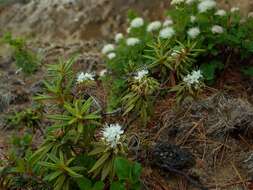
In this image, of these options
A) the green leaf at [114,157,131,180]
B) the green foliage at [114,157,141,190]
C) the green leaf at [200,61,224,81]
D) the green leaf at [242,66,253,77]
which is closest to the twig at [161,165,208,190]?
the green foliage at [114,157,141,190]

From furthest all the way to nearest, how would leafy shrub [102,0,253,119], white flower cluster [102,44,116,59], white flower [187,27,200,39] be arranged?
1. white flower cluster [102,44,116,59]
2. white flower [187,27,200,39]
3. leafy shrub [102,0,253,119]

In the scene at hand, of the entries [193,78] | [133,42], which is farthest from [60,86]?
[133,42]

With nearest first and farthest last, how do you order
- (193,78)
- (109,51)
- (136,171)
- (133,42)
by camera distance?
1. (136,171)
2. (193,78)
3. (133,42)
4. (109,51)

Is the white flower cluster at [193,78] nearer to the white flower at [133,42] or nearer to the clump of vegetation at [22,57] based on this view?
the white flower at [133,42]

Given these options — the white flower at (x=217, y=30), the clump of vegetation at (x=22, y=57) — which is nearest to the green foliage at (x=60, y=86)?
the white flower at (x=217, y=30)

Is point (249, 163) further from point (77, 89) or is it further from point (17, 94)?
point (17, 94)

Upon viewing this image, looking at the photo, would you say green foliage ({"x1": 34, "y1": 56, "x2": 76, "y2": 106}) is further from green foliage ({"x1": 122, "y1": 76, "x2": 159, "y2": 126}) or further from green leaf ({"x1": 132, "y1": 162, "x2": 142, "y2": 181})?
green leaf ({"x1": 132, "y1": 162, "x2": 142, "y2": 181})

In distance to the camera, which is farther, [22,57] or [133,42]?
[22,57]

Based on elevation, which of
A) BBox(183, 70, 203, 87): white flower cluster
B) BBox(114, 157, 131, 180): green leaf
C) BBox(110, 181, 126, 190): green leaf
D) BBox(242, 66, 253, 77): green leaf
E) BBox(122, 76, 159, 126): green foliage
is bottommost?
BBox(110, 181, 126, 190): green leaf

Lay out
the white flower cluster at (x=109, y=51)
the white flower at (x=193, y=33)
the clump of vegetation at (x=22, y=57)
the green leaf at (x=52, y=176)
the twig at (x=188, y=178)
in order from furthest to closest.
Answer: the clump of vegetation at (x=22, y=57)
the white flower cluster at (x=109, y=51)
the white flower at (x=193, y=33)
the twig at (x=188, y=178)
the green leaf at (x=52, y=176)

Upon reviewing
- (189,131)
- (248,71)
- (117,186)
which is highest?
(248,71)

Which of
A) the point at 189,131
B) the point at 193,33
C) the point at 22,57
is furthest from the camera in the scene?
the point at 22,57

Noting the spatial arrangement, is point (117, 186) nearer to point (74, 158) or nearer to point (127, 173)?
point (127, 173)
